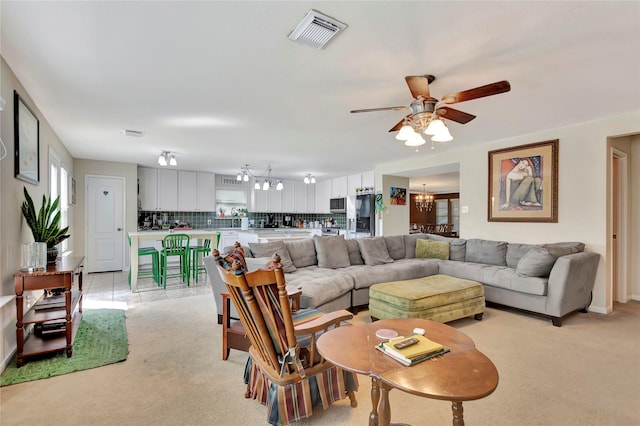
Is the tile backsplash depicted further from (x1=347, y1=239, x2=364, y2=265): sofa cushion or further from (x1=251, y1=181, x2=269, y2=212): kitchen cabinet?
(x1=347, y1=239, x2=364, y2=265): sofa cushion

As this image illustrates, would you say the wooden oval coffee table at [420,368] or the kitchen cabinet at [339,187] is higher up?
the kitchen cabinet at [339,187]

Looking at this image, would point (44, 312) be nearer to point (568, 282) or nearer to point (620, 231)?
point (568, 282)

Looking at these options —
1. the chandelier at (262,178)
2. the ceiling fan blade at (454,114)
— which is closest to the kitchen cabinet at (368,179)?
the chandelier at (262,178)

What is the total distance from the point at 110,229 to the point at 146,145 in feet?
8.32

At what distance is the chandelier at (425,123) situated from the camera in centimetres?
249

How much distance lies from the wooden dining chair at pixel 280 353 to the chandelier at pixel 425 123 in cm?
159

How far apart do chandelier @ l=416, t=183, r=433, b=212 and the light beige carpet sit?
9.93m

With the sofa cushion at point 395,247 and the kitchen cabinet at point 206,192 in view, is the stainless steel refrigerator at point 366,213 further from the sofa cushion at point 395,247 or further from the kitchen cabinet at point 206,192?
the kitchen cabinet at point 206,192

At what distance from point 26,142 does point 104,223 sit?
157 inches

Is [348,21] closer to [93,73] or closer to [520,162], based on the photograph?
[93,73]

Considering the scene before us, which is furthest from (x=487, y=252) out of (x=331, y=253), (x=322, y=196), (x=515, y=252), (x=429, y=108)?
(x=322, y=196)

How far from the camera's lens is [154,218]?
7.47 m

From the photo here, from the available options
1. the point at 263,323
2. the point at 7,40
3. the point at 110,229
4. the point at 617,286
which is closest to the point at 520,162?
the point at 617,286

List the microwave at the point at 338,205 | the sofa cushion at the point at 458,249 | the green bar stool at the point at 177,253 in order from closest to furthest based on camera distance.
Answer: the sofa cushion at the point at 458,249 → the green bar stool at the point at 177,253 → the microwave at the point at 338,205
